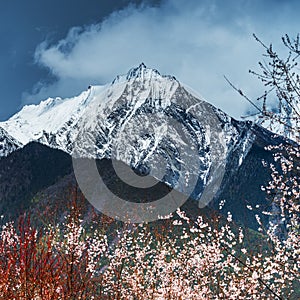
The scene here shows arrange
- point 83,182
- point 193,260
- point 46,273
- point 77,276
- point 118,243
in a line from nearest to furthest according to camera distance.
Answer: point 46,273, point 77,276, point 193,260, point 118,243, point 83,182

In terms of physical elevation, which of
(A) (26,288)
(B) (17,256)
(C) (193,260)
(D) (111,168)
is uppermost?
A: (D) (111,168)

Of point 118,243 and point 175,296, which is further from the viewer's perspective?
point 118,243

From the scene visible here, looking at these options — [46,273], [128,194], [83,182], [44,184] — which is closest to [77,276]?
[46,273]

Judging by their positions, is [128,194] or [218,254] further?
[128,194]

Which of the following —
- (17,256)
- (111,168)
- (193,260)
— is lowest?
(17,256)

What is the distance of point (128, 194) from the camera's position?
114312 mm

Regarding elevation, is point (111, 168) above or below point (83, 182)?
above

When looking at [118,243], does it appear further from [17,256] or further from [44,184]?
[44,184]

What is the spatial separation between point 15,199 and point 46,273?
17759 centimetres

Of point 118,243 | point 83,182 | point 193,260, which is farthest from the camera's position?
point 83,182

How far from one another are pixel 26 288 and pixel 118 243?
606 cm

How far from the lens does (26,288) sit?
5.04m

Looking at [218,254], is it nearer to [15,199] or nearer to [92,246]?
[92,246]

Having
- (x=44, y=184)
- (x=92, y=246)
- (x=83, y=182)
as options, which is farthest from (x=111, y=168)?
(x=92, y=246)
